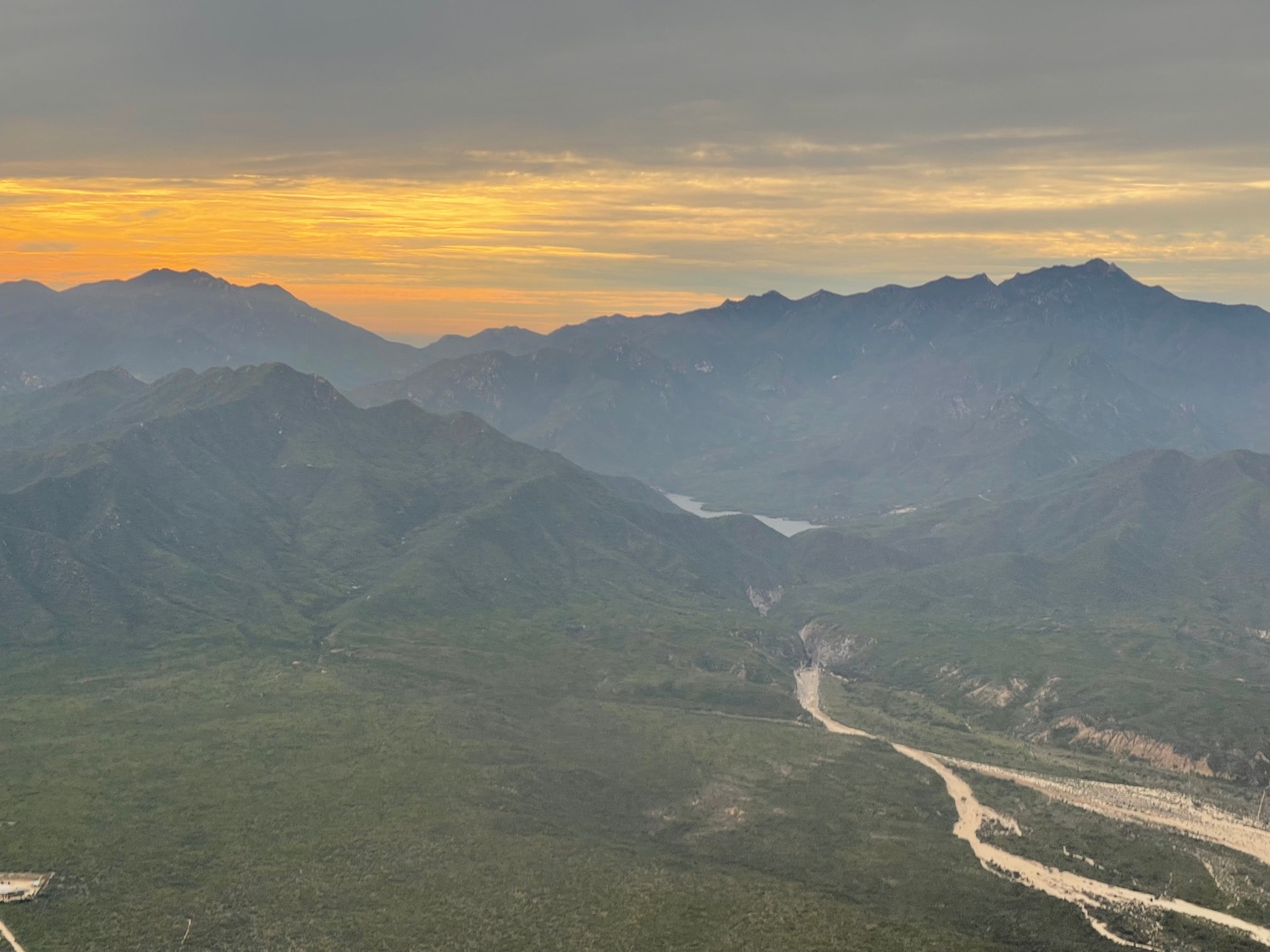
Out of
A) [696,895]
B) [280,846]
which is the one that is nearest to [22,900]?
[280,846]

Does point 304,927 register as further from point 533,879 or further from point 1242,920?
point 1242,920

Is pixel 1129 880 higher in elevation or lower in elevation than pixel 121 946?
lower

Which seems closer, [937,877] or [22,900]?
[22,900]

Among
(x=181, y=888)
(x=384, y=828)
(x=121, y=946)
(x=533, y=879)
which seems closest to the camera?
(x=121, y=946)

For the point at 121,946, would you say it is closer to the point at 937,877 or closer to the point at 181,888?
the point at 181,888

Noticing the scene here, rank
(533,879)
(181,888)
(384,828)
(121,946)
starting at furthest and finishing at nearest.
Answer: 1. (384,828)
2. (533,879)
3. (181,888)
4. (121,946)

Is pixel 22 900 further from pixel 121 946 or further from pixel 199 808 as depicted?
pixel 199 808

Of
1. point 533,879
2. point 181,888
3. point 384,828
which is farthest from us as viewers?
point 384,828

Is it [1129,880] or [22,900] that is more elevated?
[22,900]

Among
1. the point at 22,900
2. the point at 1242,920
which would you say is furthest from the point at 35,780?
the point at 1242,920

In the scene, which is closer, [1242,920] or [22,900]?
[22,900]
